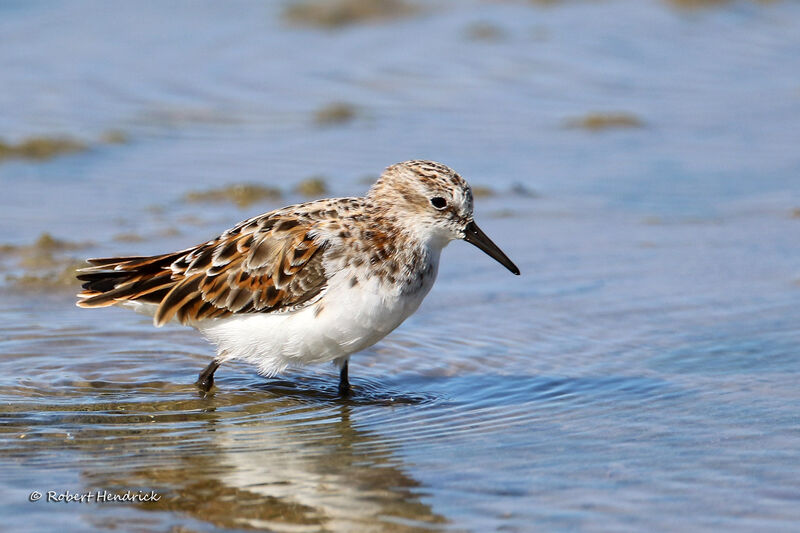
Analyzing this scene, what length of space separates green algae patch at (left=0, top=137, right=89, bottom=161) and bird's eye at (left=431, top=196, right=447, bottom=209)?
6.69m

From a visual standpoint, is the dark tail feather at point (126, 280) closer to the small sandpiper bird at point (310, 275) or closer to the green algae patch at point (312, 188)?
the small sandpiper bird at point (310, 275)

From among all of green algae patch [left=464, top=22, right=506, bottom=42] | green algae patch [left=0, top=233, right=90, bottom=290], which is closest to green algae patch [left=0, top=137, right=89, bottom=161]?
green algae patch [left=0, top=233, right=90, bottom=290]

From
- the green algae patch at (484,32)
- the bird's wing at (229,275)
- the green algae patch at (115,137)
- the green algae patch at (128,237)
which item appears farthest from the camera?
the green algae patch at (484,32)

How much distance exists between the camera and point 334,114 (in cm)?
1497

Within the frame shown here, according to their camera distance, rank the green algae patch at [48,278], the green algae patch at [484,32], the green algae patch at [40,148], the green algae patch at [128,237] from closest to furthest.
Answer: the green algae patch at [48,278], the green algae patch at [128,237], the green algae patch at [40,148], the green algae patch at [484,32]

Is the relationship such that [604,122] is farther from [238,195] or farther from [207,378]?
[207,378]

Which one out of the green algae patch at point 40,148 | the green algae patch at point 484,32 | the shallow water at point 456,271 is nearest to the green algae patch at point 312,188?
the shallow water at point 456,271

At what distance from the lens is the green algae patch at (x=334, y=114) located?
14.9m

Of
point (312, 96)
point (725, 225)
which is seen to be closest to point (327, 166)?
point (312, 96)

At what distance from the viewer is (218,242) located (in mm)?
8430

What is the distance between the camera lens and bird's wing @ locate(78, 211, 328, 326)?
796 cm

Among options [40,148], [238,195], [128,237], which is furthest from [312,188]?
[40,148]

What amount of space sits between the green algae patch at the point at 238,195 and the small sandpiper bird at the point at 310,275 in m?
3.91

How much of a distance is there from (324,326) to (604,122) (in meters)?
7.57
